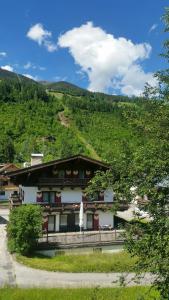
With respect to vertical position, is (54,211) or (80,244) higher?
(54,211)

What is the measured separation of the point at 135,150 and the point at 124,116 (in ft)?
4.36

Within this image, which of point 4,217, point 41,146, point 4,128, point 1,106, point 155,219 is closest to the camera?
point 155,219

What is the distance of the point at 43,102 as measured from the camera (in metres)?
191

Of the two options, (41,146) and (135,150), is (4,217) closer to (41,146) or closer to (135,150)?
(135,150)

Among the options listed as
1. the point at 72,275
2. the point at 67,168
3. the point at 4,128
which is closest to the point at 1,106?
the point at 4,128

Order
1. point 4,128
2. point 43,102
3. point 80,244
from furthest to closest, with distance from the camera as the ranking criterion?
1. point 43,102
2. point 4,128
3. point 80,244

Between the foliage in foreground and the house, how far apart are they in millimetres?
6984

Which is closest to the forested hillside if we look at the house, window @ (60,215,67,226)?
the house

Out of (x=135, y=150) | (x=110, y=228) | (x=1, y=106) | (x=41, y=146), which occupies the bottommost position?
(x=110, y=228)

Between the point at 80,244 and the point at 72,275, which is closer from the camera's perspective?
the point at 72,275

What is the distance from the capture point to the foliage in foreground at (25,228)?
3444 centimetres

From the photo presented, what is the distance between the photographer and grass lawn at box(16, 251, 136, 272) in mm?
31484

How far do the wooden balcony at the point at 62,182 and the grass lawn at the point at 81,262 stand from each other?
9.51 meters

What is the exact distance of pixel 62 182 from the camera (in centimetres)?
4397
